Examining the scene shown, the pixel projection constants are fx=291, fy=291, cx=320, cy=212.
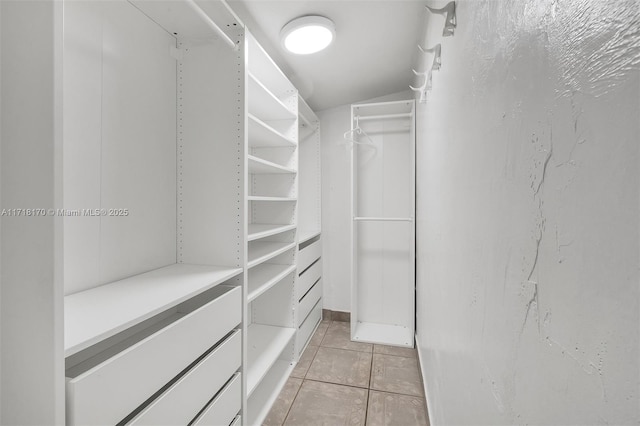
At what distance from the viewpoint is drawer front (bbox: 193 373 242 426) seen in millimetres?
1177

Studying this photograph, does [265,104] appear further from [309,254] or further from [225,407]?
[225,407]

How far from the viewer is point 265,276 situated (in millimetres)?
1954

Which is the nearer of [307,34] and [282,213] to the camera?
[307,34]

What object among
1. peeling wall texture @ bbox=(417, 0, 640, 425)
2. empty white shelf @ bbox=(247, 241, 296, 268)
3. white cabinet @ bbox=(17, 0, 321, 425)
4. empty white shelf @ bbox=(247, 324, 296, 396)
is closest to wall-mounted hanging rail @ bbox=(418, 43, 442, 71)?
peeling wall texture @ bbox=(417, 0, 640, 425)

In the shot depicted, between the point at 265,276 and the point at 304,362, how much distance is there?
2.81ft

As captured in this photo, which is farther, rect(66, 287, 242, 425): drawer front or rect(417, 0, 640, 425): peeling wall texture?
rect(66, 287, 242, 425): drawer front

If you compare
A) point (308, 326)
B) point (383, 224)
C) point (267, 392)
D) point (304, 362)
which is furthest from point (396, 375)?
point (383, 224)

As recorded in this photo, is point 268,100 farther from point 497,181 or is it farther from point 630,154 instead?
point 630,154

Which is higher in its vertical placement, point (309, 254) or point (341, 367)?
point (309, 254)

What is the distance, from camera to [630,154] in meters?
0.28

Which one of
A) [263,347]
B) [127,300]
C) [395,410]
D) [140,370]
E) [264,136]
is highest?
[264,136]

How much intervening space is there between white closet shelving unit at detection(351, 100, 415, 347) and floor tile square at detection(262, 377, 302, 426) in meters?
0.82

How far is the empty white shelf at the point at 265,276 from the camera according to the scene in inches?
65.9

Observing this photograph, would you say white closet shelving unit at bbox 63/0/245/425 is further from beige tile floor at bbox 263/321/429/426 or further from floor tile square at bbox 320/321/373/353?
floor tile square at bbox 320/321/373/353
